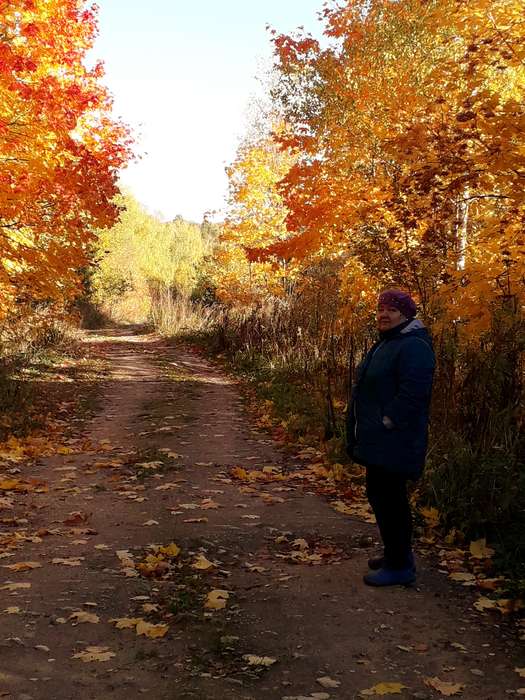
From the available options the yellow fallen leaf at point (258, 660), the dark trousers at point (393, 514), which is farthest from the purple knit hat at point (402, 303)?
the yellow fallen leaf at point (258, 660)

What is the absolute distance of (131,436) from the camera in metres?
9.77

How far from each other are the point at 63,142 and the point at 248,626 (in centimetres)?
795

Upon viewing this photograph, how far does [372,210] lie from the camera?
10.6 meters

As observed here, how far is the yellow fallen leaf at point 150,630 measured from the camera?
3887mm

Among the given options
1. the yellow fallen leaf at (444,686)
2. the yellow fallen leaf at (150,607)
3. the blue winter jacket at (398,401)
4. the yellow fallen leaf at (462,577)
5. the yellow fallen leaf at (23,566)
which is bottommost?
the yellow fallen leaf at (23,566)

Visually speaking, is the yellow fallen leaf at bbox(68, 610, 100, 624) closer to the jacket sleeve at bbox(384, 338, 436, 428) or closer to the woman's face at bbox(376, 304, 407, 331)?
the jacket sleeve at bbox(384, 338, 436, 428)

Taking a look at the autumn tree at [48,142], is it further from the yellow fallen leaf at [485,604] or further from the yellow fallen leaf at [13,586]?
the yellow fallen leaf at [485,604]

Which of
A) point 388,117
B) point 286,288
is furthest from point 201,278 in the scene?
point 388,117

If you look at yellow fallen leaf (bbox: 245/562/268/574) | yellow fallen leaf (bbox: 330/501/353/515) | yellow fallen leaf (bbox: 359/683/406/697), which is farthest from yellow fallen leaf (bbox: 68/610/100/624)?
yellow fallen leaf (bbox: 330/501/353/515)

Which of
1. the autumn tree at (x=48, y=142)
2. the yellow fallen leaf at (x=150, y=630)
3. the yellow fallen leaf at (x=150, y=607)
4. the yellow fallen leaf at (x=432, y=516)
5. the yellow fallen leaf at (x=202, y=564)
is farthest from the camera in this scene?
the autumn tree at (x=48, y=142)

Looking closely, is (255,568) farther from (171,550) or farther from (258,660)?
(258,660)

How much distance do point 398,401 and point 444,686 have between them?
1700mm

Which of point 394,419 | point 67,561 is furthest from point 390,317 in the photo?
point 67,561

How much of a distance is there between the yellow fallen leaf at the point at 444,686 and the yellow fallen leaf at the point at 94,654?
1728 mm
